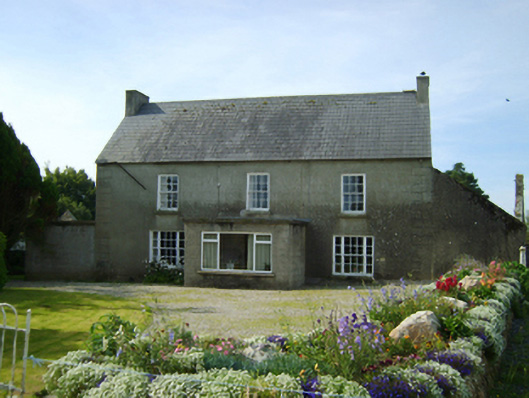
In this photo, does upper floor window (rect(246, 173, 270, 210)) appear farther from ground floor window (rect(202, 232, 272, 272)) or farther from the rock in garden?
the rock in garden

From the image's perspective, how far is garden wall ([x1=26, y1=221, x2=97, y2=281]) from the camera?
23953 mm

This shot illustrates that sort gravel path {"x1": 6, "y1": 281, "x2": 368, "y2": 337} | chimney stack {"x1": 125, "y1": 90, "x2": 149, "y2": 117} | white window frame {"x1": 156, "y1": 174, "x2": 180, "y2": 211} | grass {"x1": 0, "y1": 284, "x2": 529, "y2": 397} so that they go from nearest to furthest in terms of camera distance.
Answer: grass {"x1": 0, "y1": 284, "x2": 529, "y2": 397}, gravel path {"x1": 6, "y1": 281, "x2": 368, "y2": 337}, white window frame {"x1": 156, "y1": 174, "x2": 180, "y2": 211}, chimney stack {"x1": 125, "y1": 90, "x2": 149, "y2": 117}

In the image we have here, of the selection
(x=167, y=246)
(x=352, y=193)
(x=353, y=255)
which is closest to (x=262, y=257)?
(x=353, y=255)

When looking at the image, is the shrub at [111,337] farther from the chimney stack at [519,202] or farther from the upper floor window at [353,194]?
the chimney stack at [519,202]

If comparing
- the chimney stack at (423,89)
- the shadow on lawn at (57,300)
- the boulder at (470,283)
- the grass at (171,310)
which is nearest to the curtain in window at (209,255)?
the grass at (171,310)

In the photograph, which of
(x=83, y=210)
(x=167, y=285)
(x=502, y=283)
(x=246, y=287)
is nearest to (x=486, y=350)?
(x=502, y=283)

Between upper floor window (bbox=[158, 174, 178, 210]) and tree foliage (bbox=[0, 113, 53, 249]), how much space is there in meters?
4.86

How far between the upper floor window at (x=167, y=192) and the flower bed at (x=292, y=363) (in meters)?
16.1

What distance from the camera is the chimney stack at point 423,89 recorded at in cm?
2356

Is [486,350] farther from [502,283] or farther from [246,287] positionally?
[246,287]

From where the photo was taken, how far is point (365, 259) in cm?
2178

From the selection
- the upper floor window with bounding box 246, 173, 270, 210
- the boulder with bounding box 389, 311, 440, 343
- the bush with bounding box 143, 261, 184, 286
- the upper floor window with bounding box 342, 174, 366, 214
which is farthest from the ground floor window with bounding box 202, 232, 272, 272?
the boulder with bounding box 389, 311, 440, 343

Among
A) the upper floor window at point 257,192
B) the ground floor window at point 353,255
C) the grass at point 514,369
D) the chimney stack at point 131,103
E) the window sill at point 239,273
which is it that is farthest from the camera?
the chimney stack at point 131,103

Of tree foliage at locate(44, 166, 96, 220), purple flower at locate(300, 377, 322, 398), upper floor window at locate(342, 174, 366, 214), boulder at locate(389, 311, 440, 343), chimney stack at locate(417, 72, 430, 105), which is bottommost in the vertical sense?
purple flower at locate(300, 377, 322, 398)
